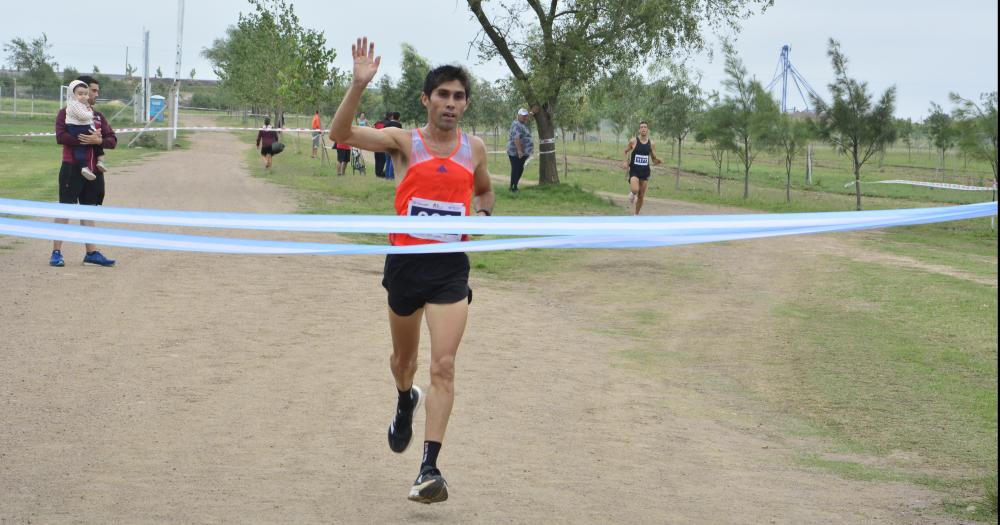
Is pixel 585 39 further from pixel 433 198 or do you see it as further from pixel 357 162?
pixel 433 198

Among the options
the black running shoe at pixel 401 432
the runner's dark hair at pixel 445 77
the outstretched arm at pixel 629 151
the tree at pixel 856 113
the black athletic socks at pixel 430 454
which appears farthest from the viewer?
the tree at pixel 856 113

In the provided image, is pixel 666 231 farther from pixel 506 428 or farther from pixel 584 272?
pixel 584 272

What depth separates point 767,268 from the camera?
1638 cm

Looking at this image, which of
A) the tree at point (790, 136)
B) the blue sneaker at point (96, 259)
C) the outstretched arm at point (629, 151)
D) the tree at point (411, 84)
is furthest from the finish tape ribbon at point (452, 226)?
the tree at point (411, 84)

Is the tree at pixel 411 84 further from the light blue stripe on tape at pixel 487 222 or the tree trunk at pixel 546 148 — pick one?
the light blue stripe on tape at pixel 487 222

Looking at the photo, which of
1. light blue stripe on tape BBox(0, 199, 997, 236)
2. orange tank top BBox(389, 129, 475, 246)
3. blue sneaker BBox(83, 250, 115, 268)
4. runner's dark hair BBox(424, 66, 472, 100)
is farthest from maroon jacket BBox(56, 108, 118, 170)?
orange tank top BBox(389, 129, 475, 246)

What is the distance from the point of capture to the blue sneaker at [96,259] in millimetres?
12734

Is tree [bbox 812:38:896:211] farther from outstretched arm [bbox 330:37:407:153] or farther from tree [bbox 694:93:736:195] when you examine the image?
outstretched arm [bbox 330:37:407:153]

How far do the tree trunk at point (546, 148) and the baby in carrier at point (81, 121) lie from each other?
730 inches

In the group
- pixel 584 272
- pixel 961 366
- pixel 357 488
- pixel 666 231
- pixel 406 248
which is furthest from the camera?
pixel 584 272

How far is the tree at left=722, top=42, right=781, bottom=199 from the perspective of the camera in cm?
3347

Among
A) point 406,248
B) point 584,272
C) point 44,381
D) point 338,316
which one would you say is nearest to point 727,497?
point 406,248

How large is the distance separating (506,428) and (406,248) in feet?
7.21

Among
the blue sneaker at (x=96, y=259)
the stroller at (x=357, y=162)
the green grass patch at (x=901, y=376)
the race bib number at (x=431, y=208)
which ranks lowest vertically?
the green grass patch at (x=901, y=376)
